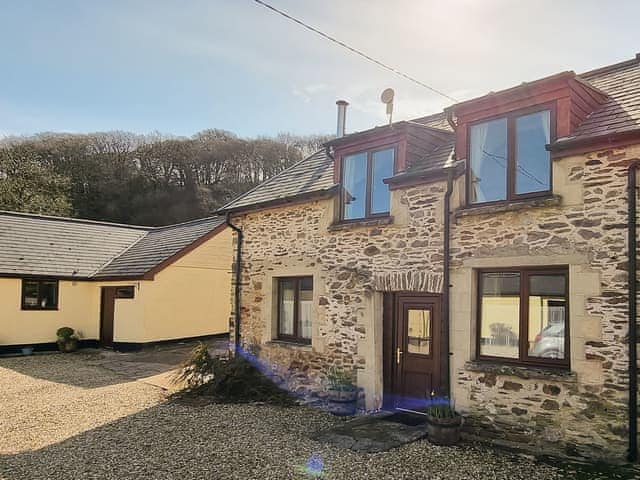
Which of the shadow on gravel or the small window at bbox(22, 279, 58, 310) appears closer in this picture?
the shadow on gravel

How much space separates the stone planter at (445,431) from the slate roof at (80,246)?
1298cm

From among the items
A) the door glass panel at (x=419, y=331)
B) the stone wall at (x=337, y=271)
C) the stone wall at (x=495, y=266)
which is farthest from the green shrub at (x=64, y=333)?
the door glass panel at (x=419, y=331)

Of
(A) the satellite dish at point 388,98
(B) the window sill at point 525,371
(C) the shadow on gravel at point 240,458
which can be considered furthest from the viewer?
(A) the satellite dish at point 388,98

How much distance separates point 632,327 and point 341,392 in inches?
190

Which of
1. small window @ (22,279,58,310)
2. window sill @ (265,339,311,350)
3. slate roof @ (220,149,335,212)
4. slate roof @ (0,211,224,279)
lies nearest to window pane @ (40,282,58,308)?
small window @ (22,279,58,310)

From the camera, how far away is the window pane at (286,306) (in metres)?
11.1

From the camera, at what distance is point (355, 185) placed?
10.0m

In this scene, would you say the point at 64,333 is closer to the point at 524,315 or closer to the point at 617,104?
the point at 524,315

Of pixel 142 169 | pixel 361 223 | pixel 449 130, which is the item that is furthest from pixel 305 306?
pixel 142 169

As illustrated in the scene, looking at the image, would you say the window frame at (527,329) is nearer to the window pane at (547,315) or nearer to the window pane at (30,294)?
the window pane at (547,315)

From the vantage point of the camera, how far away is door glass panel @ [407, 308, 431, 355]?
28.2ft

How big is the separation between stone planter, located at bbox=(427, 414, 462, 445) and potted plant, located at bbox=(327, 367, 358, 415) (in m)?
2.08

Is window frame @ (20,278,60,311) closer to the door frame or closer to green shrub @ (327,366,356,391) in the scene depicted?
the door frame

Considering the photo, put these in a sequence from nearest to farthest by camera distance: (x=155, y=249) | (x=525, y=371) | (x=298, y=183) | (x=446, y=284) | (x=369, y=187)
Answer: (x=525, y=371) → (x=446, y=284) → (x=369, y=187) → (x=298, y=183) → (x=155, y=249)
